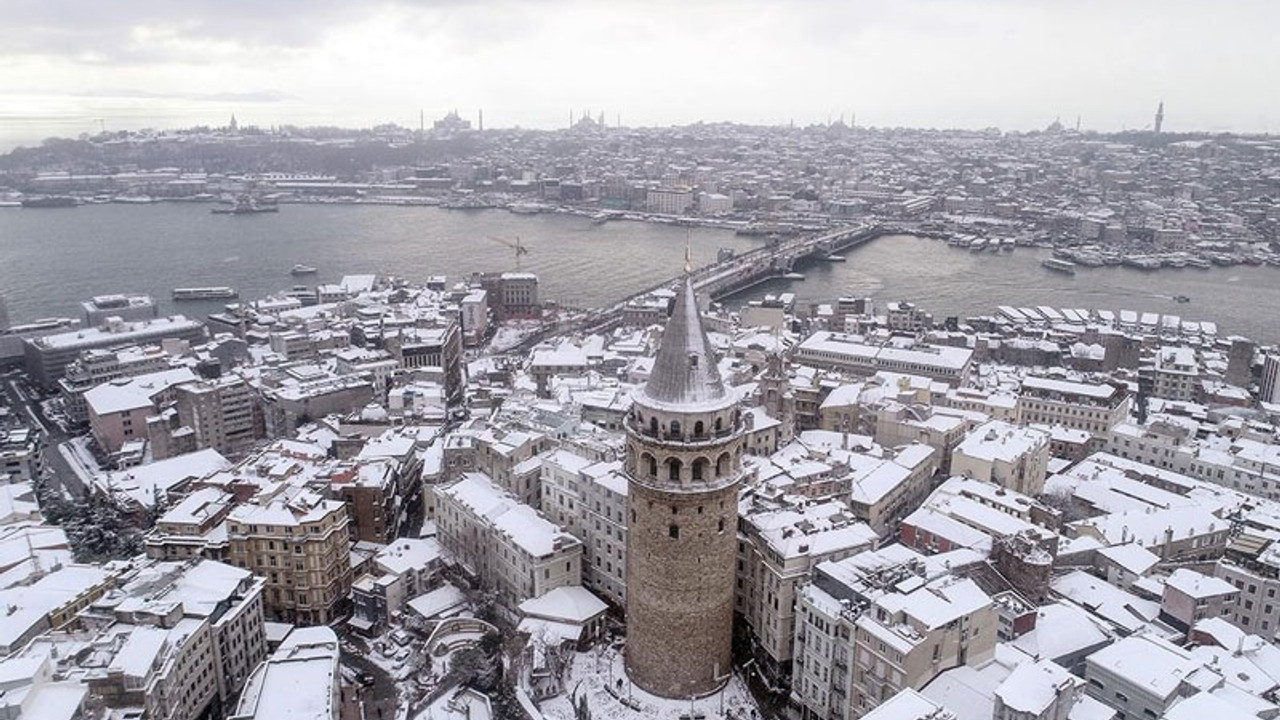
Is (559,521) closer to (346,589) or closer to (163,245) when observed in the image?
(346,589)

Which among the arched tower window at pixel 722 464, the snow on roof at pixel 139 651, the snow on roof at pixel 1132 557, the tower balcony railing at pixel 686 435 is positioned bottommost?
the snow on roof at pixel 1132 557

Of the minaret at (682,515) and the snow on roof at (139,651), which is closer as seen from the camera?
the snow on roof at (139,651)

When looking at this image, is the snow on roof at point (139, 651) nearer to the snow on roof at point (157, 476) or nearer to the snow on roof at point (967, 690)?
the snow on roof at point (157, 476)

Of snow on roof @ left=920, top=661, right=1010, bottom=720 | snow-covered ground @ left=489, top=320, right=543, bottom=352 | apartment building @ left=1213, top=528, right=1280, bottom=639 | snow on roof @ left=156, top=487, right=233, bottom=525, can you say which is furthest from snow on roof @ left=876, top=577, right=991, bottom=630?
snow-covered ground @ left=489, top=320, right=543, bottom=352

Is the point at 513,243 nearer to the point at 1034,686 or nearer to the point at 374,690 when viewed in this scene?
the point at 374,690

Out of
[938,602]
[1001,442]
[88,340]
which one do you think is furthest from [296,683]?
[88,340]

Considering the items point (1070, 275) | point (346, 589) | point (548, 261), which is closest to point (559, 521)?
point (346, 589)

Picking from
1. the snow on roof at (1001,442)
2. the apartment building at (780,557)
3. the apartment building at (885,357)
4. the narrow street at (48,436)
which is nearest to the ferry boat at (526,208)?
the narrow street at (48,436)
